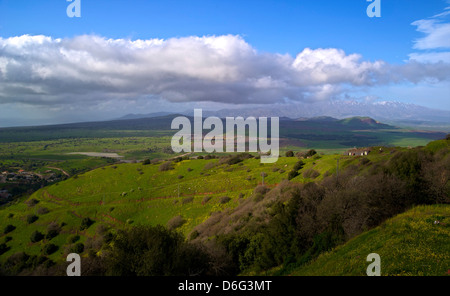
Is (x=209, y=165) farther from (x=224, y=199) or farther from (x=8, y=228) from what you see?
(x=8, y=228)

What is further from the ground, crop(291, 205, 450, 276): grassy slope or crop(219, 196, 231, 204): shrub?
crop(291, 205, 450, 276): grassy slope

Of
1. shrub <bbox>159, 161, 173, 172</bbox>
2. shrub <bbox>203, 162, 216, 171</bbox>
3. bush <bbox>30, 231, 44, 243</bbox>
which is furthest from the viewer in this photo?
shrub <bbox>159, 161, 173, 172</bbox>

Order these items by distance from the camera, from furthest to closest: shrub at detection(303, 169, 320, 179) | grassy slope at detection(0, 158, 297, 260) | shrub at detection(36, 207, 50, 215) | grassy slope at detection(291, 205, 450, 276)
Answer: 1. shrub at detection(36, 207, 50, 215)
2. grassy slope at detection(0, 158, 297, 260)
3. shrub at detection(303, 169, 320, 179)
4. grassy slope at detection(291, 205, 450, 276)

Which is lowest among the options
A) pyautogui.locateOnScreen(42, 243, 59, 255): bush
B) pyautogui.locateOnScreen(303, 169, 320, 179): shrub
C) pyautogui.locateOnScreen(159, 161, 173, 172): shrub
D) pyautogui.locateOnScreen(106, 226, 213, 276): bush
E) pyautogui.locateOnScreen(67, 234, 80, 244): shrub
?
pyautogui.locateOnScreen(42, 243, 59, 255): bush

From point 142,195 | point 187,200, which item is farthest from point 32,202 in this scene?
point 187,200

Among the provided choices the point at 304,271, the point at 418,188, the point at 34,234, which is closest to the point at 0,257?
the point at 34,234

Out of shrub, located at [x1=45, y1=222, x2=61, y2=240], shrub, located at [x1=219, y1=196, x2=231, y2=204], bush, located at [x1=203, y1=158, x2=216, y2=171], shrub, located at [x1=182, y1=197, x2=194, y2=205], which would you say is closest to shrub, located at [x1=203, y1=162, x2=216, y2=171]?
bush, located at [x1=203, y1=158, x2=216, y2=171]

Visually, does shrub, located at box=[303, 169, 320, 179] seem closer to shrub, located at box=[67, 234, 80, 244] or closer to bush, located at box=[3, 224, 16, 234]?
shrub, located at box=[67, 234, 80, 244]
